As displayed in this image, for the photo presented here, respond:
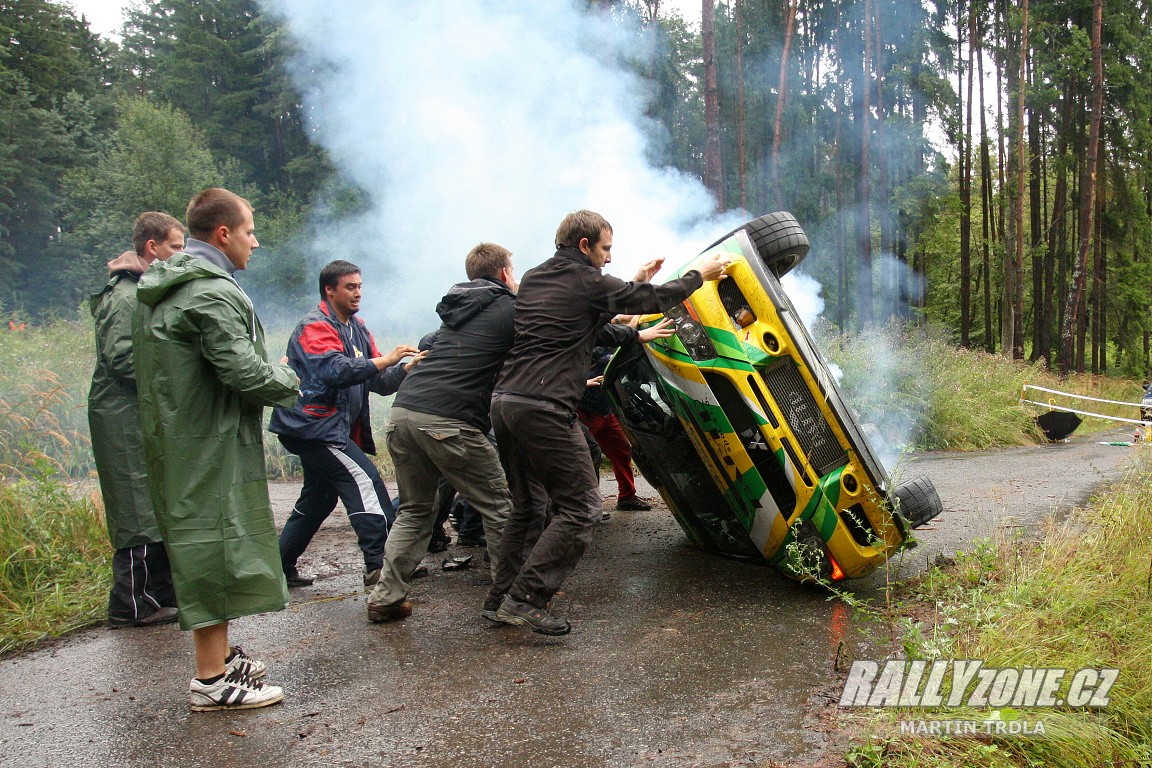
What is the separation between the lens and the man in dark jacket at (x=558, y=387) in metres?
4.15

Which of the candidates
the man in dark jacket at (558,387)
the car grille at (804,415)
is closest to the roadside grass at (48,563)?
the man in dark jacket at (558,387)

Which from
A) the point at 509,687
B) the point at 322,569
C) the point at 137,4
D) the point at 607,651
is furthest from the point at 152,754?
the point at 137,4

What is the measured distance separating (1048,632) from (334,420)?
358cm

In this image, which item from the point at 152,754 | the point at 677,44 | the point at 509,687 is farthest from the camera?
the point at 677,44

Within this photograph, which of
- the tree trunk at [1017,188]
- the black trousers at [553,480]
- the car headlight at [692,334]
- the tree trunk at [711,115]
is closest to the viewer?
the black trousers at [553,480]

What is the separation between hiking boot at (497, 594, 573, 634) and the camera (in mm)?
4188

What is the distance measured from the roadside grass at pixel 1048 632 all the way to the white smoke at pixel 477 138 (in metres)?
6.91

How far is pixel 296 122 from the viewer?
3303 centimetres

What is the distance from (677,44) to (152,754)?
29402 mm

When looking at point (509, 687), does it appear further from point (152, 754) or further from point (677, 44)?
point (677, 44)

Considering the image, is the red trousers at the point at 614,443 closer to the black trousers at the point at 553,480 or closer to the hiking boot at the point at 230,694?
the black trousers at the point at 553,480

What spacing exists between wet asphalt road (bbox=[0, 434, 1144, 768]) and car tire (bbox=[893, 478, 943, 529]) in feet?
1.78

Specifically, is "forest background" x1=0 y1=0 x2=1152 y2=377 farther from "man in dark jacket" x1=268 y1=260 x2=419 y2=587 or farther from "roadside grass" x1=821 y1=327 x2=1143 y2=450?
"man in dark jacket" x1=268 y1=260 x2=419 y2=587

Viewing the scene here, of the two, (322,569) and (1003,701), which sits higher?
(1003,701)
